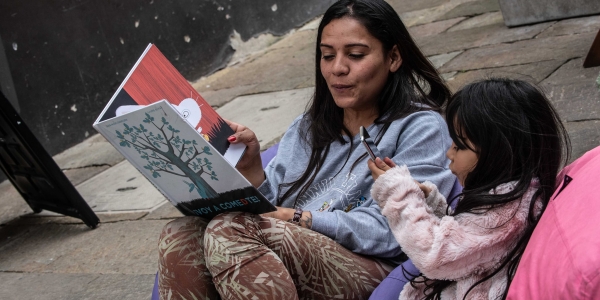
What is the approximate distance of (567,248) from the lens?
4.73ft

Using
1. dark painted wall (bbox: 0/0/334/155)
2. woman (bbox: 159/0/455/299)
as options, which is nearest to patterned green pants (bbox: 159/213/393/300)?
woman (bbox: 159/0/455/299)

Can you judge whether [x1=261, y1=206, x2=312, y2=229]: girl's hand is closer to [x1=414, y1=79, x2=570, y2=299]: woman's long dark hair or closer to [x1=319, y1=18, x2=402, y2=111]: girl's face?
[x1=319, y1=18, x2=402, y2=111]: girl's face

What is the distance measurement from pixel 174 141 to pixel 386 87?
2.69 ft

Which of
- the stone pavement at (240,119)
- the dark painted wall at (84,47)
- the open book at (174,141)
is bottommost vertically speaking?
the stone pavement at (240,119)

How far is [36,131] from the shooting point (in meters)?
5.70

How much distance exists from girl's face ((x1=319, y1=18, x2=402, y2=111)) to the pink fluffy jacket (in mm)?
624

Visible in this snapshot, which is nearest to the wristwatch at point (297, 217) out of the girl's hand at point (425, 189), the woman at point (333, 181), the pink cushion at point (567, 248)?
the woman at point (333, 181)

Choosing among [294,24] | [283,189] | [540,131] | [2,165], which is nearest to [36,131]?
[2,165]

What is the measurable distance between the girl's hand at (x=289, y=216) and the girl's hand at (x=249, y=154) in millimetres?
273

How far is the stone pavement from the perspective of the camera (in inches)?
142

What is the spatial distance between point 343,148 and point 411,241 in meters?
0.71

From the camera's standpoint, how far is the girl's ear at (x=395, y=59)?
2371mm

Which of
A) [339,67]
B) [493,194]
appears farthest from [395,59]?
[493,194]

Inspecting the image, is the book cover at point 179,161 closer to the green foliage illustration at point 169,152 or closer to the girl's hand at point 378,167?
the green foliage illustration at point 169,152
